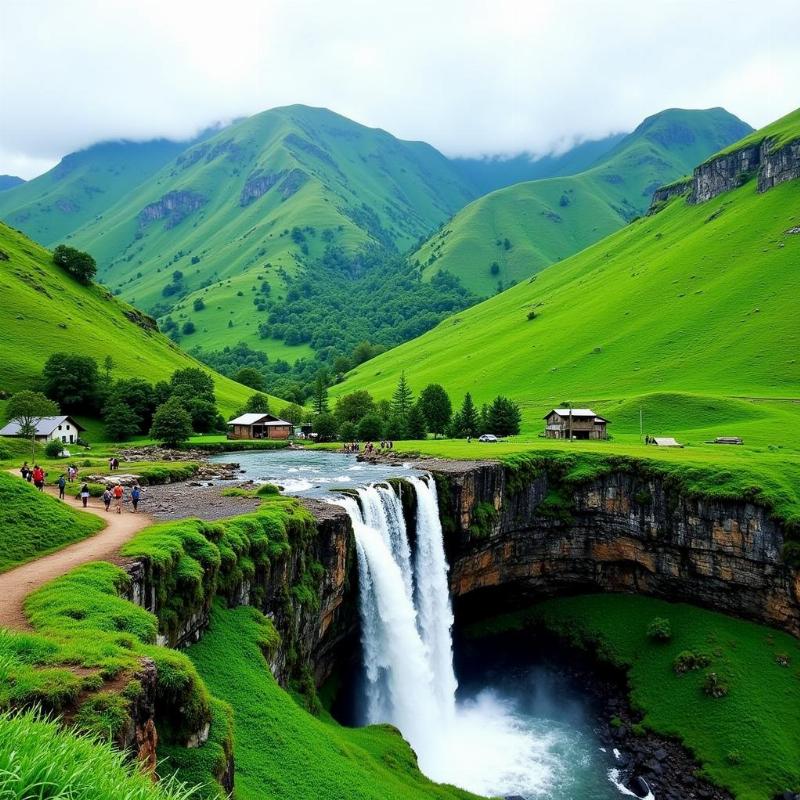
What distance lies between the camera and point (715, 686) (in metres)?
43.5

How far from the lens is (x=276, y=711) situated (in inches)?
874

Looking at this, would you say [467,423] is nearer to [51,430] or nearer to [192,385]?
[192,385]

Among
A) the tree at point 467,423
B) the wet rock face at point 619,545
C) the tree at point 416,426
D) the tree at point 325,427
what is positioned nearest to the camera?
the wet rock face at point 619,545

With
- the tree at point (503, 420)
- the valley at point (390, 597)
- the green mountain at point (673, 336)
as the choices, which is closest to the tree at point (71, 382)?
the valley at point (390, 597)

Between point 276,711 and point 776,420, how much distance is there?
313ft

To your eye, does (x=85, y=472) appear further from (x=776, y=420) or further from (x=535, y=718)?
(x=776, y=420)

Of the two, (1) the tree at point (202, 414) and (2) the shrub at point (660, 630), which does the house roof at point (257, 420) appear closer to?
(1) the tree at point (202, 414)

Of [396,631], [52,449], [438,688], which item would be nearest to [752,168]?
[438,688]

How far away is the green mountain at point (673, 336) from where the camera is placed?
11331 cm

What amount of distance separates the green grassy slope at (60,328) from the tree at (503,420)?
60.3 metres

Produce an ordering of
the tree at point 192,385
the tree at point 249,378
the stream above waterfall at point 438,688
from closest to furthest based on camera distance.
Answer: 1. the stream above waterfall at point 438,688
2. the tree at point 192,385
3. the tree at point 249,378

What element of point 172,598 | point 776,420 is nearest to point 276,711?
point 172,598

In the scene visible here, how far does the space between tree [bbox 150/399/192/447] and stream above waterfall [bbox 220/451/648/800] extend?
3819cm

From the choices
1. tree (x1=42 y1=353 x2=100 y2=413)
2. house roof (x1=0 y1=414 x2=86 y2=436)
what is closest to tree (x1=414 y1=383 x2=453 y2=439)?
tree (x1=42 y1=353 x2=100 y2=413)
